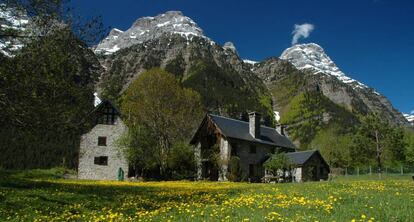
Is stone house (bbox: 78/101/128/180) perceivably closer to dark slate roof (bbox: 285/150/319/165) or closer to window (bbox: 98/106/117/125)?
window (bbox: 98/106/117/125)

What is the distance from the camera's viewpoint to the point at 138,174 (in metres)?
54.5

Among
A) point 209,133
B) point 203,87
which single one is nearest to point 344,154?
point 209,133

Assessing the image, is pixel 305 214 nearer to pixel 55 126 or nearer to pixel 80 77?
pixel 55 126

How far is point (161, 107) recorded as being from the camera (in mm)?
61031

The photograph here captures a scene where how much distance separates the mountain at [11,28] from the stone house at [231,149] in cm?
4105

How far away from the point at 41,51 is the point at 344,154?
262ft

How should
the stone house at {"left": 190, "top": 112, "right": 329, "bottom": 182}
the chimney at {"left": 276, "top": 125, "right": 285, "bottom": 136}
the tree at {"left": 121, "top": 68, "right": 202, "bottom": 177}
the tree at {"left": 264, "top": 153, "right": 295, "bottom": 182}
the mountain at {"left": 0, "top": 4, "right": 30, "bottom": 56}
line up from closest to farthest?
the mountain at {"left": 0, "top": 4, "right": 30, "bottom": 56}
the tree at {"left": 264, "top": 153, "right": 295, "bottom": 182}
the stone house at {"left": 190, "top": 112, "right": 329, "bottom": 182}
the tree at {"left": 121, "top": 68, "right": 202, "bottom": 177}
the chimney at {"left": 276, "top": 125, "right": 285, "bottom": 136}

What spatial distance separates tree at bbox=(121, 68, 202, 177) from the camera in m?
60.4

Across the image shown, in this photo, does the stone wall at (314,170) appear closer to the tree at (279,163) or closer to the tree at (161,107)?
the tree at (279,163)

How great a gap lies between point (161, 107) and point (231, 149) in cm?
1183

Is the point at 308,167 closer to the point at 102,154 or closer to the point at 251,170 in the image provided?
the point at 251,170

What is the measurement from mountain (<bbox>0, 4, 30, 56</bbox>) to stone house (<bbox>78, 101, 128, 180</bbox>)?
37.5m

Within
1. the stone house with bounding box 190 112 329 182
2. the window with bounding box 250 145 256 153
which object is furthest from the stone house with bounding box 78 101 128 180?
the window with bounding box 250 145 256 153


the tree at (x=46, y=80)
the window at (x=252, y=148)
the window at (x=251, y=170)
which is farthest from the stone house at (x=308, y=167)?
the tree at (x=46, y=80)
